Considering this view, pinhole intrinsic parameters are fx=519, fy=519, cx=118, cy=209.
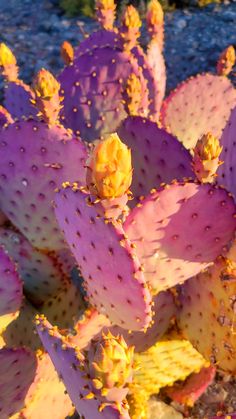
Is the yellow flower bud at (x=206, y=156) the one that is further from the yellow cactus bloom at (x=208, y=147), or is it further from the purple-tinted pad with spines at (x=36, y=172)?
the purple-tinted pad with spines at (x=36, y=172)

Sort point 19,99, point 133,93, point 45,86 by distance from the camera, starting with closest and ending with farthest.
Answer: point 45,86
point 133,93
point 19,99

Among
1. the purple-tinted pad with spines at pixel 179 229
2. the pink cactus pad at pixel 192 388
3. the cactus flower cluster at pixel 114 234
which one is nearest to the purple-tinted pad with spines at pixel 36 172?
the cactus flower cluster at pixel 114 234

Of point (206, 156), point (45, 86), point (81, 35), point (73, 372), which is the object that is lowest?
point (81, 35)

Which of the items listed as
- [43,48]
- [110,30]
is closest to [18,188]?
Result: [110,30]

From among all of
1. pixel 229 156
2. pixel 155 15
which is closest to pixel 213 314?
pixel 229 156

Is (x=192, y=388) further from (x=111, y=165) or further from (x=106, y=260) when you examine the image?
(x=111, y=165)

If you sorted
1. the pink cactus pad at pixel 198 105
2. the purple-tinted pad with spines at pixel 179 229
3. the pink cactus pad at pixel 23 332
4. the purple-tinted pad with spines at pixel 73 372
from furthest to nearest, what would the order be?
the pink cactus pad at pixel 198 105, the pink cactus pad at pixel 23 332, the purple-tinted pad with spines at pixel 179 229, the purple-tinted pad with spines at pixel 73 372

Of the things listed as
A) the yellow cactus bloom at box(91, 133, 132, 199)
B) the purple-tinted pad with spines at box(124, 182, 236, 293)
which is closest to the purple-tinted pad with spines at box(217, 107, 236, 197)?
the purple-tinted pad with spines at box(124, 182, 236, 293)

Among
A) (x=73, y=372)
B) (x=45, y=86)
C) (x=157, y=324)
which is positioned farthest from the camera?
(x=157, y=324)
